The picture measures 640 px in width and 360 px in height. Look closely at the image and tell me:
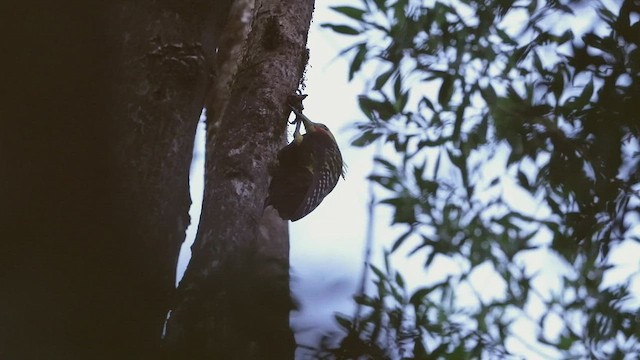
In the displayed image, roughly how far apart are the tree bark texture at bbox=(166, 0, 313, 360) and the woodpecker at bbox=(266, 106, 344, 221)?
0.10m

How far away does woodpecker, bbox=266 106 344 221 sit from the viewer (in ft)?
6.64

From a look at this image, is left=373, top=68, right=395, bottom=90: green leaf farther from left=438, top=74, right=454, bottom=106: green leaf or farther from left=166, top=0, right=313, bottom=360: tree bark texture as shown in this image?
left=166, top=0, right=313, bottom=360: tree bark texture

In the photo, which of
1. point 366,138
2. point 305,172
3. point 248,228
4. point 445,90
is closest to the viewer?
point 248,228

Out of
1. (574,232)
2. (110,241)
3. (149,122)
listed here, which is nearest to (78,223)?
(110,241)

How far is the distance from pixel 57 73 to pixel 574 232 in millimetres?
1576

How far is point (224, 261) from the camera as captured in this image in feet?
3.99

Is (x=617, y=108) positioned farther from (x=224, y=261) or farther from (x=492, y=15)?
(x=224, y=261)

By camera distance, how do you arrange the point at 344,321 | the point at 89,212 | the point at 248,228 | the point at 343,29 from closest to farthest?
the point at 89,212, the point at 344,321, the point at 248,228, the point at 343,29

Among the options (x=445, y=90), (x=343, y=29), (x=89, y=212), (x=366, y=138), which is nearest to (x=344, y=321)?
(x=89, y=212)

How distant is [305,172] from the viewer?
2.16m

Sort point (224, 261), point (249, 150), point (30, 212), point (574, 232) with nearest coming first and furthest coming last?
point (30, 212) → point (224, 261) → point (249, 150) → point (574, 232)

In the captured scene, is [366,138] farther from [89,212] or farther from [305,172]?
[89,212]

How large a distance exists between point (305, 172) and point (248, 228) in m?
0.76

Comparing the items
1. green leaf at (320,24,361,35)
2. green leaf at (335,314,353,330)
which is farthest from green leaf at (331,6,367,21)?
green leaf at (335,314,353,330)
